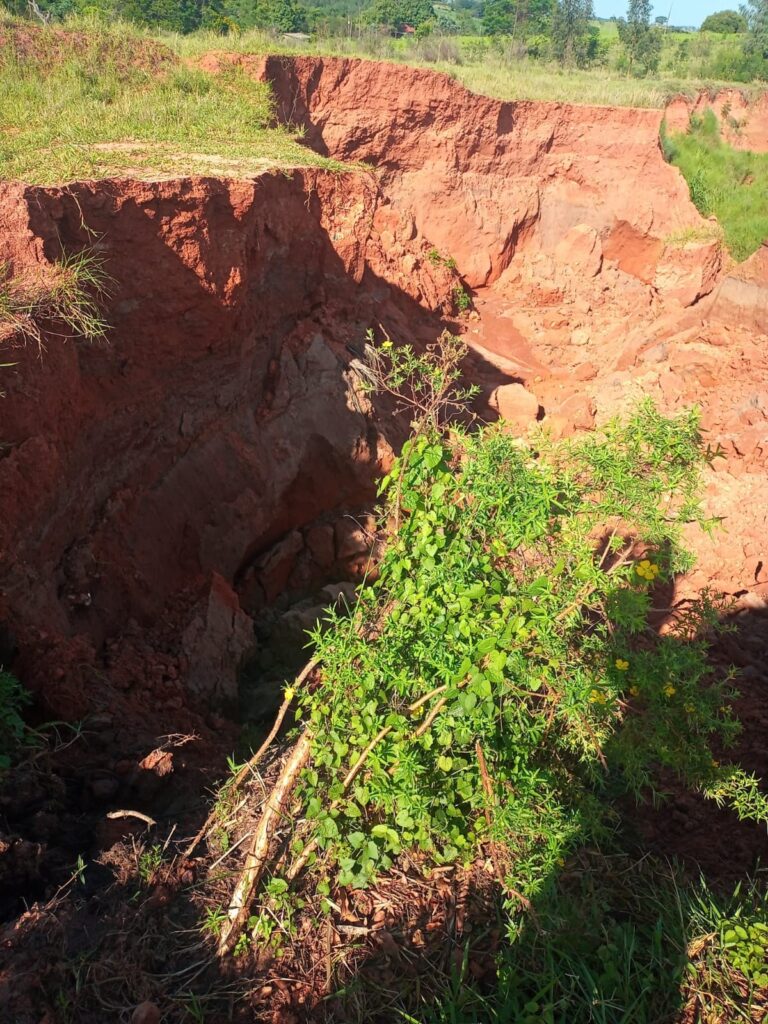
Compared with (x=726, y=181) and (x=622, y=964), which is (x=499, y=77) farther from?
(x=622, y=964)

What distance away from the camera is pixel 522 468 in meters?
3.03

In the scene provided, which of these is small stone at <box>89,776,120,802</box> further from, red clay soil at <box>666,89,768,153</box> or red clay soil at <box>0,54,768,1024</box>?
red clay soil at <box>666,89,768,153</box>

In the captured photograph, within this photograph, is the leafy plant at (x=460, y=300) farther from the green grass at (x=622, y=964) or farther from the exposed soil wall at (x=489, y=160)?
the green grass at (x=622, y=964)

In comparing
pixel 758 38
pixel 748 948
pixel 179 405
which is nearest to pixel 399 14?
pixel 758 38

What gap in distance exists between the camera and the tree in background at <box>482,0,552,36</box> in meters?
34.1

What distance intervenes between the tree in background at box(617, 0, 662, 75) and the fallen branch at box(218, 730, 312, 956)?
2355 cm

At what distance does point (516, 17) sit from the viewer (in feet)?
112

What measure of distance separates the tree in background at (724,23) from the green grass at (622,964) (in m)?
44.4

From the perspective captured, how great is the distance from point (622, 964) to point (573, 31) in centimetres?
3402

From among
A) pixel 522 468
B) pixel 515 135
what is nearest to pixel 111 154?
pixel 522 468

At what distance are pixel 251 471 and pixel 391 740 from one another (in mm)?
3557

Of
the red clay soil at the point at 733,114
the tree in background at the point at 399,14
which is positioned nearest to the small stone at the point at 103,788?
the red clay soil at the point at 733,114

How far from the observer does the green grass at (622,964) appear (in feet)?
8.83

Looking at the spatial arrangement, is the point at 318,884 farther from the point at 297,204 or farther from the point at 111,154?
the point at 297,204
